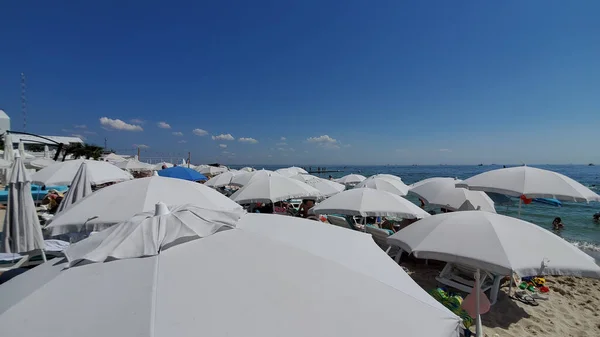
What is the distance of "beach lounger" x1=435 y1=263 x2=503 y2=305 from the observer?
188 inches

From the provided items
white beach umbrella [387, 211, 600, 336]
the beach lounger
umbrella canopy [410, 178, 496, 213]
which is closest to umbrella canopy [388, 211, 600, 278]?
white beach umbrella [387, 211, 600, 336]

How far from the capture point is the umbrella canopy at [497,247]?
10.6ft

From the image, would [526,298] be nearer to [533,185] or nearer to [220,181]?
[533,185]

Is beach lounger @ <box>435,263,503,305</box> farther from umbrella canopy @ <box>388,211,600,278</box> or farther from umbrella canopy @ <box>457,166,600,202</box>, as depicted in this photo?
umbrella canopy @ <box>457,166,600,202</box>

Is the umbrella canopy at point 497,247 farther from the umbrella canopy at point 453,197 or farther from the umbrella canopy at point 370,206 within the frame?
the umbrella canopy at point 453,197

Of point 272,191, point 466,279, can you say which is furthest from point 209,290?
point 466,279

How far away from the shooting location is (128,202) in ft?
11.3

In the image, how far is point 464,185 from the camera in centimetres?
667

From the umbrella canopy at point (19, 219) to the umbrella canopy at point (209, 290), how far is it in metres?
3.43

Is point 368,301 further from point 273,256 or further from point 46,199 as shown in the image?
point 46,199

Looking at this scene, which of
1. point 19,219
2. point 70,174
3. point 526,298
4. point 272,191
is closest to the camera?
point 19,219

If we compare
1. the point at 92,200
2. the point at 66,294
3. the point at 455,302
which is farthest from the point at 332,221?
the point at 66,294

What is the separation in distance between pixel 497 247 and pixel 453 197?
4.83 meters

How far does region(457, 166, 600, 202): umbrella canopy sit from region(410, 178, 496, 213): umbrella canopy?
100 cm
